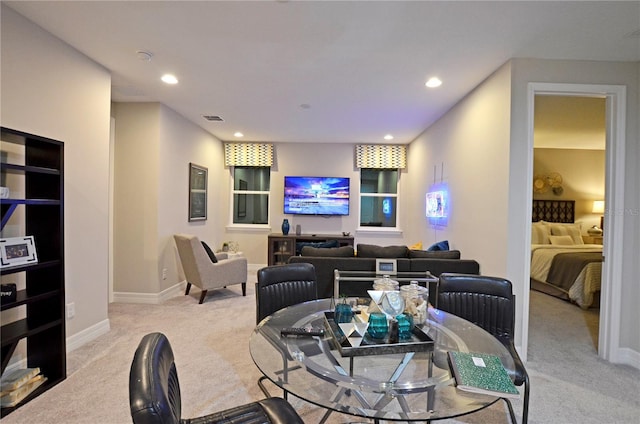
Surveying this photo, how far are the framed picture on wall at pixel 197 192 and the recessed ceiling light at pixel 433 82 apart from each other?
3790mm

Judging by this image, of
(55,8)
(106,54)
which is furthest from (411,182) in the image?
(55,8)

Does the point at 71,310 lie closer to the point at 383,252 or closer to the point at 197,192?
the point at 197,192

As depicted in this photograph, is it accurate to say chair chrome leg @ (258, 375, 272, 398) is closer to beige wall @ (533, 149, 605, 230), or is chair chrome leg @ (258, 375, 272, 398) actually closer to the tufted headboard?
the tufted headboard

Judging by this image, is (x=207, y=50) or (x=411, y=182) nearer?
(x=207, y=50)

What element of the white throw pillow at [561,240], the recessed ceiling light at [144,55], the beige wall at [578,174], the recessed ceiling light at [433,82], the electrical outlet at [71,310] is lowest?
the electrical outlet at [71,310]

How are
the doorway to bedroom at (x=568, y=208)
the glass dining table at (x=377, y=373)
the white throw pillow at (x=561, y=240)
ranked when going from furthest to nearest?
the white throw pillow at (x=561, y=240) < the doorway to bedroom at (x=568, y=208) < the glass dining table at (x=377, y=373)

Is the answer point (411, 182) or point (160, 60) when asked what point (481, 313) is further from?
point (411, 182)

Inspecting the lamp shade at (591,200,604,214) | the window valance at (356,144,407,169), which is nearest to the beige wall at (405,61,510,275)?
the window valance at (356,144,407,169)

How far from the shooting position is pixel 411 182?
20.5ft

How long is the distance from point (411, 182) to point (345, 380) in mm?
5475

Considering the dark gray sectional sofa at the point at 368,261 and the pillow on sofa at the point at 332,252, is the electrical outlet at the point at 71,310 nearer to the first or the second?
the dark gray sectional sofa at the point at 368,261

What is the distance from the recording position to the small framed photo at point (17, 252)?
196 cm

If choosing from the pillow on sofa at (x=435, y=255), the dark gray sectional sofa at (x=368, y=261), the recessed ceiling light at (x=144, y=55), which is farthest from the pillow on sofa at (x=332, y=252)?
the recessed ceiling light at (x=144, y=55)

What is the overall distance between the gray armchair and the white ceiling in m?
1.90
